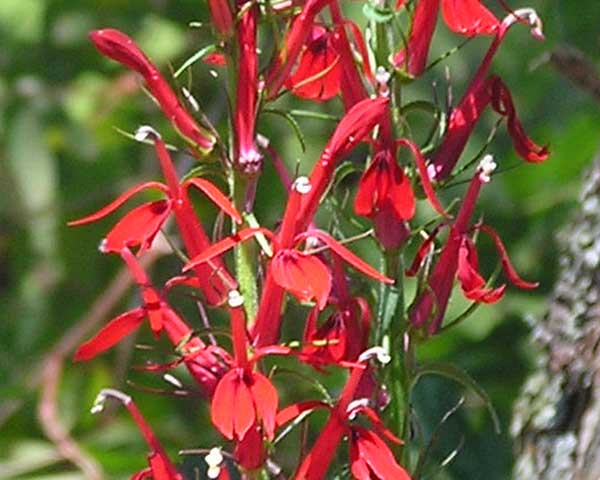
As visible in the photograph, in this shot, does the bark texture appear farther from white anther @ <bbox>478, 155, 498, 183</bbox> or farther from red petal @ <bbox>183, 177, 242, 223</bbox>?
red petal @ <bbox>183, 177, 242, 223</bbox>

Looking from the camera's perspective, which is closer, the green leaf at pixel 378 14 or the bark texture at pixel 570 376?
the green leaf at pixel 378 14

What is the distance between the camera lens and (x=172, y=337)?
3.27 feet

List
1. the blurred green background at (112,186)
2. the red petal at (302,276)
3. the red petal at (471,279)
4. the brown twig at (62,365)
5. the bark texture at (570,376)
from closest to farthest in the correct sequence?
the red petal at (302,276), the red petal at (471,279), the bark texture at (570,376), the brown twig at (62,365), the blurred green background at (112,186)

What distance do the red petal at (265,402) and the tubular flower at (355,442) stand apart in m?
0.04

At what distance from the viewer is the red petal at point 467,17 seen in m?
0.95

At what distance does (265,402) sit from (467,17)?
0.28 metres

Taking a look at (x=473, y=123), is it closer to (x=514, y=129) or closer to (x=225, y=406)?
(x=514, y=129)

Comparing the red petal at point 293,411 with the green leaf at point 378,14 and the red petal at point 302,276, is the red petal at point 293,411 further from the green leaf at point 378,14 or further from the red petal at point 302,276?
the green leaf at point 378,14

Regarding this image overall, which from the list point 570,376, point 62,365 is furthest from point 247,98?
point 62,365

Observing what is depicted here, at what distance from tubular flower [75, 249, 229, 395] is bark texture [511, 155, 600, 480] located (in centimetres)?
56

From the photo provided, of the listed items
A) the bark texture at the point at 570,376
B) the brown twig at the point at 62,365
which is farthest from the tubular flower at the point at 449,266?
the brown twig at the point at 62,365

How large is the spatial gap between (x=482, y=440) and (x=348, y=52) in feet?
2.10

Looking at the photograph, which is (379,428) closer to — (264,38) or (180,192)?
(180,192)

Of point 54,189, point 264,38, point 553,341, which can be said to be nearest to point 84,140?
point 54,189
